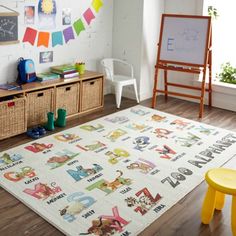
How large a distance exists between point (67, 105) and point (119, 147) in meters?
0.97

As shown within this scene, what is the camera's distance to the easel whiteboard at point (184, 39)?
436 centimetres

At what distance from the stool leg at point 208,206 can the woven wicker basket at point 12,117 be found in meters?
2.00

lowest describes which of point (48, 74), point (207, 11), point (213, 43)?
point (48, 74)

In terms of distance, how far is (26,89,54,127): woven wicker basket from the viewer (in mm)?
3688

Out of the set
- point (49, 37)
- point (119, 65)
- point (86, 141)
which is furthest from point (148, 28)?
point (86, 141)

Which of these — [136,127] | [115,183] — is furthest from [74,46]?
[115,183]

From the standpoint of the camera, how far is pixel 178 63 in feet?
14.8

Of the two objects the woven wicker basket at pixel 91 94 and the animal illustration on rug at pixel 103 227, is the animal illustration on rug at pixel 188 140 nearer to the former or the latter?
the woven wicker basket at pixel 91 94

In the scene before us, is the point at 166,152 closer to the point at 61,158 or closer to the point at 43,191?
the point at 61,158

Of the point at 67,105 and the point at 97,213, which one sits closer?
the point at 97,213

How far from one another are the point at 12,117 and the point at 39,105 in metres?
0.38

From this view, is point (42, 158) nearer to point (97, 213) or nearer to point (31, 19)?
point (97, 213)

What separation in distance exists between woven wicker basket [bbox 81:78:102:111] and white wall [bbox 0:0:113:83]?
45 cm

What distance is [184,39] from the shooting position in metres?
4.47
